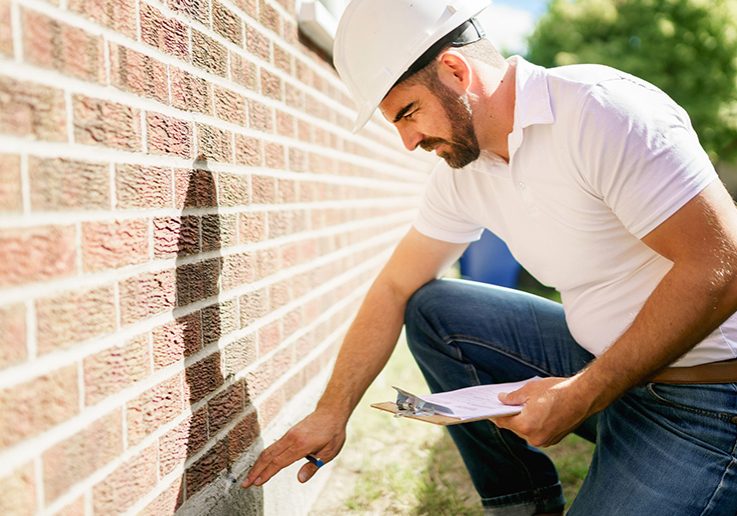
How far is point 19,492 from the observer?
104 centimetres

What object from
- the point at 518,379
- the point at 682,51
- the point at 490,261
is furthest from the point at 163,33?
the point at 682,51

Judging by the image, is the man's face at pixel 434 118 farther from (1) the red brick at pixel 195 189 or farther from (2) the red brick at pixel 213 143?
(1) the red brick at pixel 195 189

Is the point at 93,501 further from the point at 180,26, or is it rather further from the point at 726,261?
the point at 726,261

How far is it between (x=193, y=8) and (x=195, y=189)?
0.43m

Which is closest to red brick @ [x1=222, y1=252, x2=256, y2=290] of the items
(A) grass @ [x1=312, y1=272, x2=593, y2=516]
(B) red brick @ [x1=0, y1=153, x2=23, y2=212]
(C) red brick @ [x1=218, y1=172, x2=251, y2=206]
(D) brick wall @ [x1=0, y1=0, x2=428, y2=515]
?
(D) brick wall @ [x1=0, y1=0, x2=428, y2=515]

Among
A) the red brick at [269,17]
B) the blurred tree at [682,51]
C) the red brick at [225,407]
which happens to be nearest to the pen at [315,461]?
the red brick at [225,407]

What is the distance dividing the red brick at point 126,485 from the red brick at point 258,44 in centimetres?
120

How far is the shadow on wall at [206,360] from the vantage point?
5.33ft

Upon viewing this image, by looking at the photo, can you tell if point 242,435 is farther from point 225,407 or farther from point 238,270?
point 238,270

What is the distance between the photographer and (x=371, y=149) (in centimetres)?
413

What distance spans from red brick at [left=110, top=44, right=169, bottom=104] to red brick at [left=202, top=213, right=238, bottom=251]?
346 millimetres

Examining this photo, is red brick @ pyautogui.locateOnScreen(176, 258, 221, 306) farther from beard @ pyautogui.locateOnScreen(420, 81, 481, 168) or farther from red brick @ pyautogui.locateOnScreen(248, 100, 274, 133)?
beard @ pyautogui.locateOnScreen(420, 81, 481, 168)

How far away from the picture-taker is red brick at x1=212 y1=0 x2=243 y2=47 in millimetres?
1772

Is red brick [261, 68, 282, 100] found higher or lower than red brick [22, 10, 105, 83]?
higher
